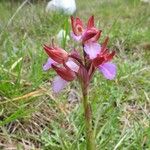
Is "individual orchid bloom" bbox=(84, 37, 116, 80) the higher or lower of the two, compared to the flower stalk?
higher

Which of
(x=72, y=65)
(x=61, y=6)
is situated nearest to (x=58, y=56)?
(x=72, y=65)

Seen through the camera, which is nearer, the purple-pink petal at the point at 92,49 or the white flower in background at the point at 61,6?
the purple-pink petal at the point at 92,49

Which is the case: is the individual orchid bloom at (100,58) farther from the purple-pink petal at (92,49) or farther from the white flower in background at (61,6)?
the white flower in background at (61,6)

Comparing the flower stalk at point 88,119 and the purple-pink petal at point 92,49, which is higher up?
the purple-pink petal at point 92,49

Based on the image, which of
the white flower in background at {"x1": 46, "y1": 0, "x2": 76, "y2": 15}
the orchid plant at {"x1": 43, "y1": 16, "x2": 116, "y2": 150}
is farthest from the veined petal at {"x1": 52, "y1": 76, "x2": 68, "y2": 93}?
the white flower in background at {"x1": 46, "y1": 0, "x2": 76, "y2": 15}

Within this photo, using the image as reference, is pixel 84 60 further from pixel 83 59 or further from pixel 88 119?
pixel 88 119

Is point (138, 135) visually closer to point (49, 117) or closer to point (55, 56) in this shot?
point (49, 117)

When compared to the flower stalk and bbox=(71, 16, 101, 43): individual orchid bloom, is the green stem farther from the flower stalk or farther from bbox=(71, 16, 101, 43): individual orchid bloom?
bbox=(71, 16, 101, 43): individual orchid bloom

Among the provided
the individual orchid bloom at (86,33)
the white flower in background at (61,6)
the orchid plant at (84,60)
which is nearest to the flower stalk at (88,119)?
the orchid plant at (84,60)

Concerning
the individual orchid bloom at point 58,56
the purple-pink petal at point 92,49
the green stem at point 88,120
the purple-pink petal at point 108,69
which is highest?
the individual orchid bloom at point 58,56
